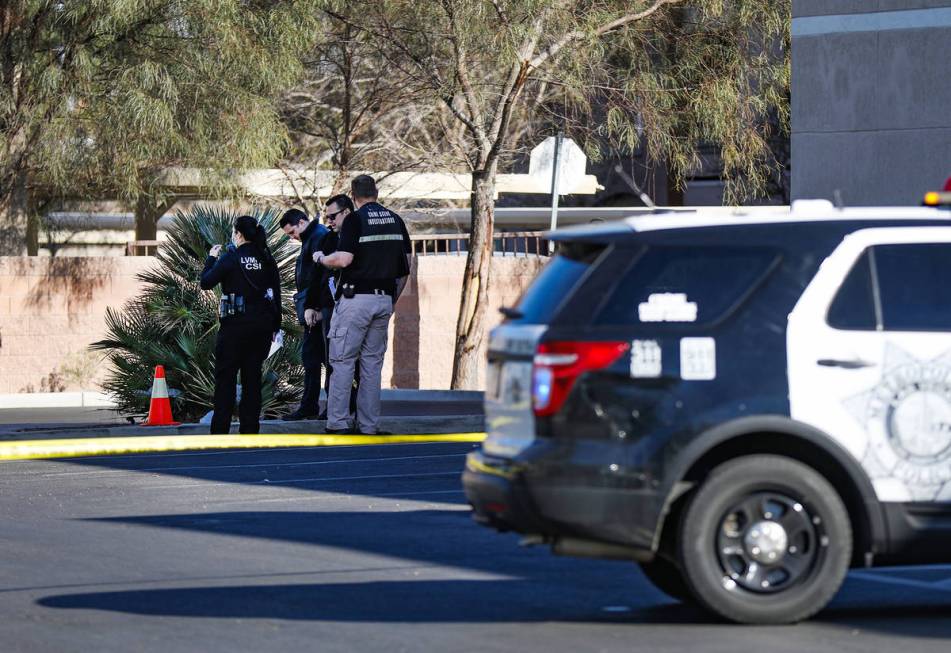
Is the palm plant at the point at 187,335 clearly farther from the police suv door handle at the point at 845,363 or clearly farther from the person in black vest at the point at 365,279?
the police suv door handle at the point at 845,363

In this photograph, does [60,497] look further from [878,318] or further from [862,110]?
[862,110]

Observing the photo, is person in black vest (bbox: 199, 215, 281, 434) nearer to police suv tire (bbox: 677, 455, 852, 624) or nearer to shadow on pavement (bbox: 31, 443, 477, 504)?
shadow on pavement (bbox: 31, 443, 477, 504)

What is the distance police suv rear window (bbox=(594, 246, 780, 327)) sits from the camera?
7352mm

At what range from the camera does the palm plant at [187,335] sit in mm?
18609

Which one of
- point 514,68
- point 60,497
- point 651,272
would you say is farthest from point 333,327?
point 514,68

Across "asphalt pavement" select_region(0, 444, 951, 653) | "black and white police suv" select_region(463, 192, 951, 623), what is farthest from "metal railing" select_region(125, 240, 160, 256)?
"black and white police suv" select_region(463, 192, 951, 623)

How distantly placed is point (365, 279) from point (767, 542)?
793cm

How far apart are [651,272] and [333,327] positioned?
7.94m

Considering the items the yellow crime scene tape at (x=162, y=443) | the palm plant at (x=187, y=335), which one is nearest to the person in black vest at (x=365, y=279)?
the yellow crime scene tape at (x=162, y=443)

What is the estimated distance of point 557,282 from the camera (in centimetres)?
760

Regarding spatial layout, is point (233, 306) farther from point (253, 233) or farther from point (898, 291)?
point (898, 291)

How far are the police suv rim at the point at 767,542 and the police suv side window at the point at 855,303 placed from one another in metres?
0.75

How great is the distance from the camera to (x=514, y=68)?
23.8m

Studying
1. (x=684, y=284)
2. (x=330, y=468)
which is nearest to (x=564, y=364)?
(x=684, y=284)
